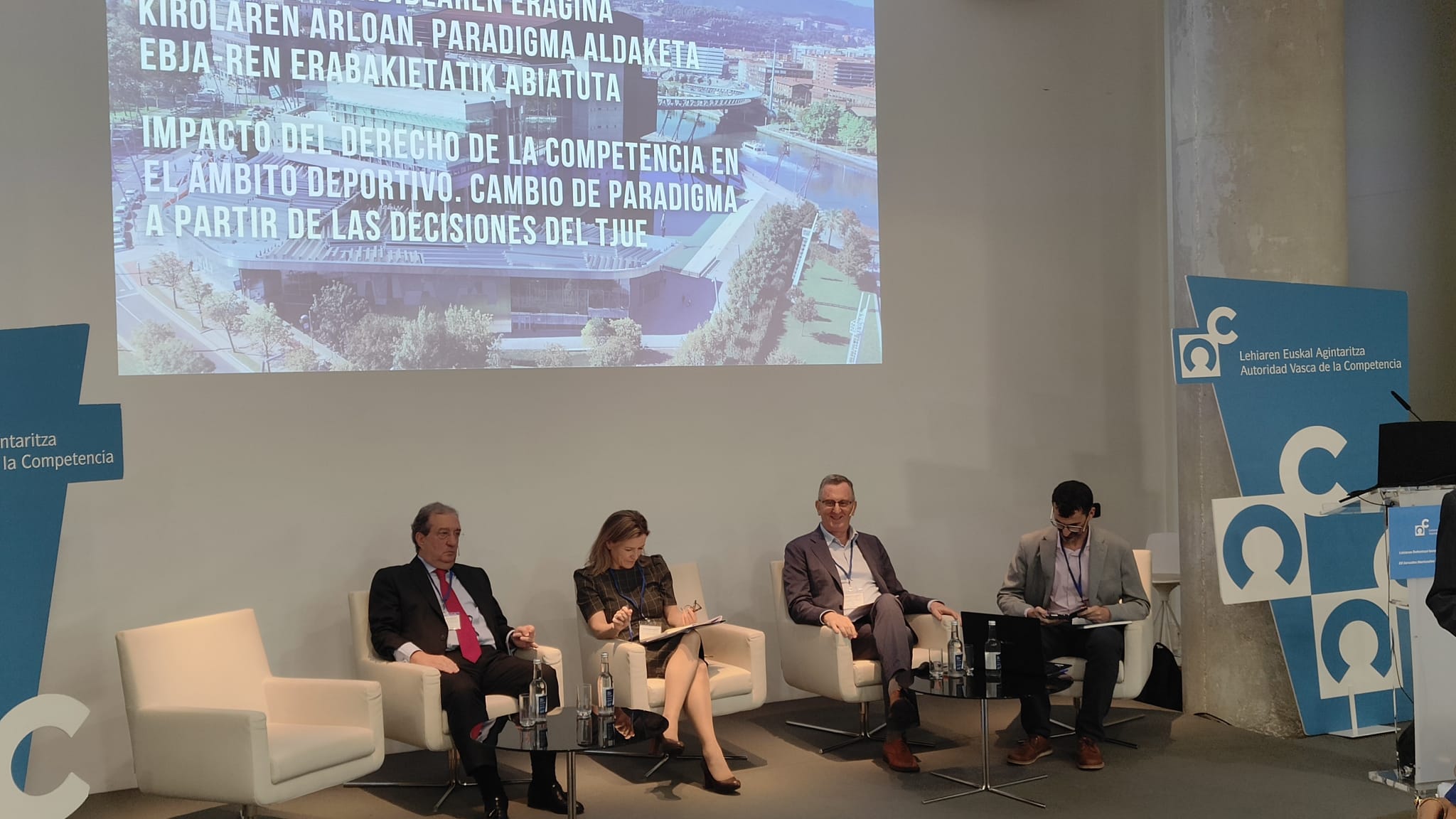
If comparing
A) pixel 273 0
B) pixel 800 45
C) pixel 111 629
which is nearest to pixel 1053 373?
pixel 800 45

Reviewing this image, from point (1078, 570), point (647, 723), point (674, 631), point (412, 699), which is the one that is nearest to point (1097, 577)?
point (1078, 570)

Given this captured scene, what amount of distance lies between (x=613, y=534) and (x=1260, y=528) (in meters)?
2.82

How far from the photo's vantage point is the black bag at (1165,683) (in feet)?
20.1

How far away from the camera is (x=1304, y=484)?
18.4 ft

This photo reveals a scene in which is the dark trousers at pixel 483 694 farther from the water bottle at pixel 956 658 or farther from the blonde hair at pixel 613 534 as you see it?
the water bottle at pixel 956 658

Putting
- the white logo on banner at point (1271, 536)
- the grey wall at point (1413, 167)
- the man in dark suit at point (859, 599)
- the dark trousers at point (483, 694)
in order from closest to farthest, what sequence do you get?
the dark trousers at point (483, 694), the man in dark suit at point (859, 599), the white logo on banner at point (1271, 536), the grey wall at point (1413, 167)

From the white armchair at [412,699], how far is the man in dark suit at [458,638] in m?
0.05

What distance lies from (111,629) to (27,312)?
1316 millimetres

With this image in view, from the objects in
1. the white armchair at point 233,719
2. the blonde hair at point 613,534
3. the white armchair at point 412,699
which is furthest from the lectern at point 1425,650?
the white armchair at point 233,719

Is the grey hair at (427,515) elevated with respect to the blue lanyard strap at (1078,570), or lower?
elevated

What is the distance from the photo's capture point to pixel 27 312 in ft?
16.5

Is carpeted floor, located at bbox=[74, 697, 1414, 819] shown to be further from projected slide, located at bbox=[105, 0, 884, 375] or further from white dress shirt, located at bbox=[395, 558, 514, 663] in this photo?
projected slide, located at bbox=[105, 0, 884, 375]

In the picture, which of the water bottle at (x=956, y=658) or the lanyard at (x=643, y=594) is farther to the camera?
the lanyard at (x=643, y=594)

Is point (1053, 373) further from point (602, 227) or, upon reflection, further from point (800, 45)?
point (602, 227)
